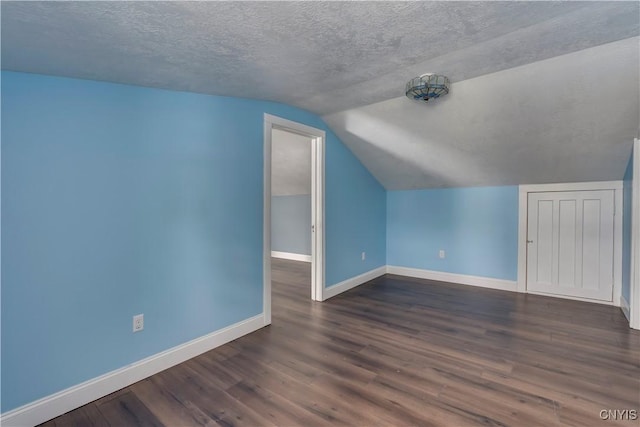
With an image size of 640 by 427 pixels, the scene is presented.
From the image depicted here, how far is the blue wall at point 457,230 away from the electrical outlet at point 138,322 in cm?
388

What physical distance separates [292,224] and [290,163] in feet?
5.58

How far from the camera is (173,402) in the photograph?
182cm

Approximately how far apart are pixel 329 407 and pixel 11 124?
2.39 m

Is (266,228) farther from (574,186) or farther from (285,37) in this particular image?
(574,186)

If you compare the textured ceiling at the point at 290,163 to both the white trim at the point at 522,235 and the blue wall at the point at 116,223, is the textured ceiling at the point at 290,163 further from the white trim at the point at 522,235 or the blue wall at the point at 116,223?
the white trim at the point at 522,235

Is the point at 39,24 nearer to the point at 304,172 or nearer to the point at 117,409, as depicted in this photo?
the point at 117,409

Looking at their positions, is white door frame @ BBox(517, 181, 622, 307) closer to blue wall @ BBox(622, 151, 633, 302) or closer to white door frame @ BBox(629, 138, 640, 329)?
blue wall @ BBox(622, 151, 633, 302)

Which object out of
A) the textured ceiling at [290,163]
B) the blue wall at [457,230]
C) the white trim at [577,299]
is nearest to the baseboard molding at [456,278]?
the blue wall at [457,230]

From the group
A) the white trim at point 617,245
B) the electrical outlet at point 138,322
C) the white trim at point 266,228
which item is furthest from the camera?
the white trim at point 617,245

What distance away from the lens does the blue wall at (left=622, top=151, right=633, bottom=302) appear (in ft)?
9.80

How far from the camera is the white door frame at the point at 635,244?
2.72 meters

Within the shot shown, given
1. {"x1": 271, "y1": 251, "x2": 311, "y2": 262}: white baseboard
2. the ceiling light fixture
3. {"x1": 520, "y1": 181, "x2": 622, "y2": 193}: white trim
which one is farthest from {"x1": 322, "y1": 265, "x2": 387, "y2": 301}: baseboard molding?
the ceiling light fixture

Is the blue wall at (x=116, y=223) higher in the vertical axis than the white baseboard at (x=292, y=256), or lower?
higher

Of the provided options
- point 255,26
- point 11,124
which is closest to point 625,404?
point 255,26
